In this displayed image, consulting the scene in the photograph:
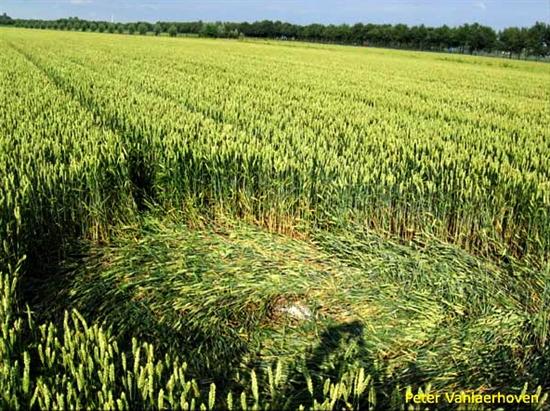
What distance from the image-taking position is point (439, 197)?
440 cm

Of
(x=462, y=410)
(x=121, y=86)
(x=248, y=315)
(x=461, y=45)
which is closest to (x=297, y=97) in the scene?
(x=121, y=86)

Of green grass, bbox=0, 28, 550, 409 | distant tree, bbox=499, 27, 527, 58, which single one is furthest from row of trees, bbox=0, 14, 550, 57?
green grass, bbox=0, 28, 550, 409

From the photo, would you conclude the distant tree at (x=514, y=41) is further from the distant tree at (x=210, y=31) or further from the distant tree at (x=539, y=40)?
the distant tree at (x=210, y=31)

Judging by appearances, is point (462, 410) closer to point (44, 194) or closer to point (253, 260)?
point (253, 260)

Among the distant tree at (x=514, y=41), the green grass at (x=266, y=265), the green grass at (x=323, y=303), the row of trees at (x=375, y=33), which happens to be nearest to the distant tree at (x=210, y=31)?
the row of trees at (x=375, y=33)

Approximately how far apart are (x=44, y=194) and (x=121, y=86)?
7.21 m

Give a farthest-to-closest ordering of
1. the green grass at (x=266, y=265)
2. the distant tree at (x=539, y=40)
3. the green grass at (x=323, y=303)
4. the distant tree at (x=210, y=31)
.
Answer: the distant tree at (x=210, y=31) → the distant tree at (x=539, y=40) → the green grass at (x=323, y=303) → the green grass at (x=266, y=265)

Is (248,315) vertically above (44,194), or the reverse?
(44,194)

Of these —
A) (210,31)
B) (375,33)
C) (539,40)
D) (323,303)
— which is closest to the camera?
(323,303)

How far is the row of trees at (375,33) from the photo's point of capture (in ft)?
265

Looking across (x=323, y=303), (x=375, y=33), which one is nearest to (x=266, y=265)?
(x=323, y=303)

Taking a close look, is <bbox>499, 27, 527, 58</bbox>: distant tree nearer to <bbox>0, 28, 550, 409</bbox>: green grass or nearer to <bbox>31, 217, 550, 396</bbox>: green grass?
<bbox>0, 28, 550, 409</bbox>: green grass

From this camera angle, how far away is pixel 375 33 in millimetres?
96938

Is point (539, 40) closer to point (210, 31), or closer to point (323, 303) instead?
point (210, 31)
